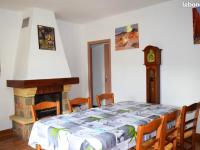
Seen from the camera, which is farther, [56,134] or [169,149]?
[169,149]

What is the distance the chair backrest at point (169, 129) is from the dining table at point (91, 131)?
13 centimetres

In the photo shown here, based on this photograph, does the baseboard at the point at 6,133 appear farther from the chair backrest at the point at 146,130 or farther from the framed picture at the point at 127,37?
the chair backrest at the point at 146,130

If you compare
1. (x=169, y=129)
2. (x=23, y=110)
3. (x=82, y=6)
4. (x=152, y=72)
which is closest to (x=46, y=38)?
(x=82, y=6)

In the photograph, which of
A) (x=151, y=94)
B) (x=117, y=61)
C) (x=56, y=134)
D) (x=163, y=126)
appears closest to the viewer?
(x=163, y=126)

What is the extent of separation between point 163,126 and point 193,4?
95.3 inches

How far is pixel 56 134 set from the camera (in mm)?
1793

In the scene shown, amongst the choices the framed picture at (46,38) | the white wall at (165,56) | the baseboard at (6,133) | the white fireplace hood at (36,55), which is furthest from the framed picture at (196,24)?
→ the baseboard at (6,133)

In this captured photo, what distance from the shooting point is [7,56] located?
3.90 meters

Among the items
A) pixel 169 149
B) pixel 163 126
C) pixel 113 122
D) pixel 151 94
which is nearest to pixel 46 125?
pixel 113 122

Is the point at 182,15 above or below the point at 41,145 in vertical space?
above

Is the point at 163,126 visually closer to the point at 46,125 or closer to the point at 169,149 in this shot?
the point at 169,149

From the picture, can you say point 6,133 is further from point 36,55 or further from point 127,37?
point 127,37

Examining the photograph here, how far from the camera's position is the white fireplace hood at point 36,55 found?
367cm

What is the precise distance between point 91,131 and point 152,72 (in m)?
2.26
